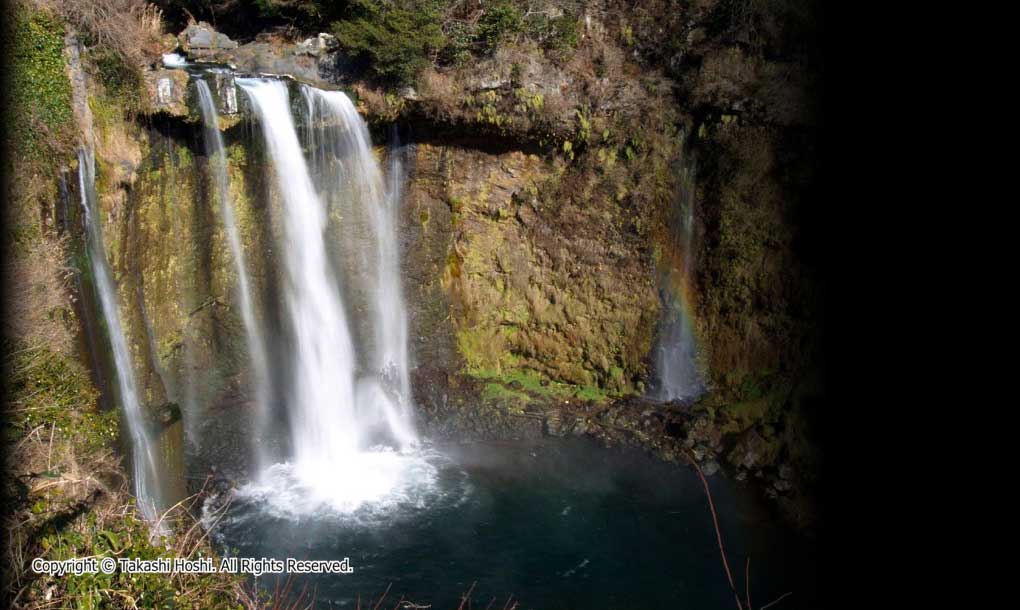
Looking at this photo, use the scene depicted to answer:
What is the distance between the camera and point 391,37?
11500mm

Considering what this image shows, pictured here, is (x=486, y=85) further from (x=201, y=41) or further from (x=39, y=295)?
(x=39, y=295)

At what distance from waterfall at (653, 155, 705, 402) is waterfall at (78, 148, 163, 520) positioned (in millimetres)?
8754

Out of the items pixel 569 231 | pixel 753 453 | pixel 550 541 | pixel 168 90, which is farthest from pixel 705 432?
pixel 168 90

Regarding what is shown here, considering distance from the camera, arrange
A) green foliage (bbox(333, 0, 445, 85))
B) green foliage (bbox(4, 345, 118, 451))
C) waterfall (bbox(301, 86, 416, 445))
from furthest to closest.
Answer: green foliage (bbox(333, 0, 445, 85)) → waterfall (bbox(301, 86, 416, 445)) → green foliage (bbox(4, 345, 118, 451))

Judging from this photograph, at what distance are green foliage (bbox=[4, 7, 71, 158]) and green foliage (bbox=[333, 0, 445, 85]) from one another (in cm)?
441

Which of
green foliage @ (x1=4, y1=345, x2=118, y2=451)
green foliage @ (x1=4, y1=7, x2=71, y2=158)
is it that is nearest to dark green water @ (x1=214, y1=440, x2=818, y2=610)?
green foliage @ (x1=4, y1=345, x2=118, y2=451)

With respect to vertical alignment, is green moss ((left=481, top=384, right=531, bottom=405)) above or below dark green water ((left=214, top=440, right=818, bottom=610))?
above

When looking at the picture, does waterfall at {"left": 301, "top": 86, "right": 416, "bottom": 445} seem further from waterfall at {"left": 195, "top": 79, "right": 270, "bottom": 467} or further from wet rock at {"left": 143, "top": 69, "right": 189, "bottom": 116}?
wet rock at {"left": 143, "top": 69, "right": 189, "bottom": 116}

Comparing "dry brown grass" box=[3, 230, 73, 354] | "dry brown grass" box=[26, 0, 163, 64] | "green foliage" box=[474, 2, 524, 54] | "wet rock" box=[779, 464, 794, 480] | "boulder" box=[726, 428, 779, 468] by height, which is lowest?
"wet rock" box=[779, 464, 794, 480]

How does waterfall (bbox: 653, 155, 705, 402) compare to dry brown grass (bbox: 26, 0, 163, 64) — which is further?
waterfall (bbox: 653, 155, 705, 402)

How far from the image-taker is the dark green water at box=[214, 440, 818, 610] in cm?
879

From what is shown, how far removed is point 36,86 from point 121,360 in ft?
11.6

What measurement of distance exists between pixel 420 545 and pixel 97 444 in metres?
4.37

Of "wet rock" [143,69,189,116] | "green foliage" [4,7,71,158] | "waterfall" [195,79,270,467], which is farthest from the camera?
"waterfall" [195,79,270,467]
